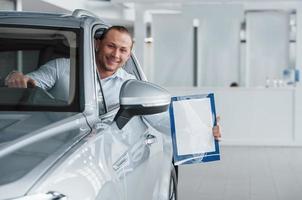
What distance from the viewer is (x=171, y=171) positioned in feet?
14.1

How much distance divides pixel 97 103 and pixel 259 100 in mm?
9990

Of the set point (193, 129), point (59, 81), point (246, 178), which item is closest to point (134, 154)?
point (59, 81)

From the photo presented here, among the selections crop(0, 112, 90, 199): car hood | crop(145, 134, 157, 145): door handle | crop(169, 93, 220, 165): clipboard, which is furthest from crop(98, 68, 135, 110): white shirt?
crop(169, 93, 220, 165): clipboard

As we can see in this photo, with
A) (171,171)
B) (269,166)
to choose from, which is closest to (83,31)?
(171,171)

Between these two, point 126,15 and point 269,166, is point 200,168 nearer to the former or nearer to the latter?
point 269,166

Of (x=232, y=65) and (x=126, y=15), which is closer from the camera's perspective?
(x=232, y=65)

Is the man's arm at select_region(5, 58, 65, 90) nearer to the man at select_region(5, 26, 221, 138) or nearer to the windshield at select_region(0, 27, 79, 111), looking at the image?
the windshield at select_region(0, 27, 79, 111)

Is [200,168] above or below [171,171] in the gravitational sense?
below

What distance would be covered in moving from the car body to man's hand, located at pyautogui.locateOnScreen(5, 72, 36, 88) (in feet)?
0.20

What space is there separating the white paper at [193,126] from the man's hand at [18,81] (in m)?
1.75

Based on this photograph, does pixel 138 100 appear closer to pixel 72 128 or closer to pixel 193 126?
pixel 72 128

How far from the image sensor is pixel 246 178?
8.01m

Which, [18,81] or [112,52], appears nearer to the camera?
[18,81]

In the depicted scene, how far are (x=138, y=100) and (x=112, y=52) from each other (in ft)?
2.62
